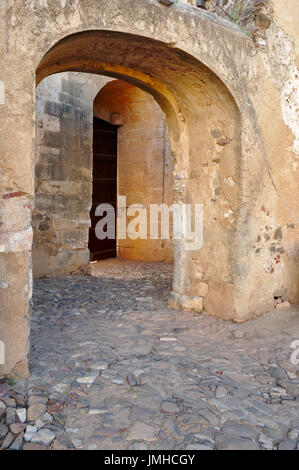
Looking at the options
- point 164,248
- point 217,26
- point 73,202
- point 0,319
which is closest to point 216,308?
point 0,319

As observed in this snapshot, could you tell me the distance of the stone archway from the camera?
2.35m

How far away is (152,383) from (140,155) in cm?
663

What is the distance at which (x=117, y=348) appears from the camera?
10.2ft

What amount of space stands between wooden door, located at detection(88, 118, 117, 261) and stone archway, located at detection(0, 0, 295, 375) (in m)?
4.42

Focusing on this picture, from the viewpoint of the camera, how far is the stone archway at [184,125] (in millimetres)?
2352

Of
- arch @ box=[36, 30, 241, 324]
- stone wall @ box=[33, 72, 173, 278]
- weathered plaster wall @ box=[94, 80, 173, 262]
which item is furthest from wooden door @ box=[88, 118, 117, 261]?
arch @ box=[36, 30, 241, 324]

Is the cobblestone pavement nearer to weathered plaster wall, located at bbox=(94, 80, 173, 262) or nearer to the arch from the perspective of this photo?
the arch

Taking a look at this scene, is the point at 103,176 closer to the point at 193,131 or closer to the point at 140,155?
the point at 140,155

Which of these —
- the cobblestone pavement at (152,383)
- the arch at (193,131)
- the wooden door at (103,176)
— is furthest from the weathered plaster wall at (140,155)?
the cobblestone pavement at (152,383)

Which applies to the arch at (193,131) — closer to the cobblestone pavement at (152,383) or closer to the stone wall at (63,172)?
the cobblestone pavement at (152,383)

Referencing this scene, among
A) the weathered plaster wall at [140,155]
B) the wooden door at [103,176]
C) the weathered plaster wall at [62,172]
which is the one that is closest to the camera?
the weathered plaster wall at [62,172]

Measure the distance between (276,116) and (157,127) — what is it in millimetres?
4578

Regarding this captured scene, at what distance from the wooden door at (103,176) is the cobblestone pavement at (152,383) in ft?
13.7
